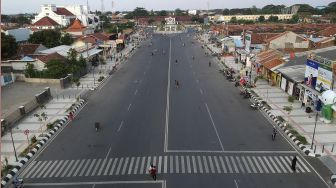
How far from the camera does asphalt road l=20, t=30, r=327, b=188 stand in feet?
79.4

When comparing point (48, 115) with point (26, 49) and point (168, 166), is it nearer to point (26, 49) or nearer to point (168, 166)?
point (168, 166)

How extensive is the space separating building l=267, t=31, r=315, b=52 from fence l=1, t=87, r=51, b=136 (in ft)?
155

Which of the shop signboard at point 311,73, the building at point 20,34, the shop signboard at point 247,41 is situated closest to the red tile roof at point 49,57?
the shop signboard at point 247,41

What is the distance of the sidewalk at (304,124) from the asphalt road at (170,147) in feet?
7.02

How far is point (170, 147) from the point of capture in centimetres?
2967

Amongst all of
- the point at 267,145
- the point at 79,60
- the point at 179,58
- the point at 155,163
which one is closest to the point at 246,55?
the point at 179,58

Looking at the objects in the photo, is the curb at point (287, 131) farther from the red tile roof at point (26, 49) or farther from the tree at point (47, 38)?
the tree at point (47, 38)

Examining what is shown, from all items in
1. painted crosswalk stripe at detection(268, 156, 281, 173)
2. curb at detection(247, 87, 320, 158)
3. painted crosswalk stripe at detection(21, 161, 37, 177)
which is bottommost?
painted crosswalk stripe at detection(21, 161, 37, 177)

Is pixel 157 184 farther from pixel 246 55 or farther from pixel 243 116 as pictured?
pixel 246 55

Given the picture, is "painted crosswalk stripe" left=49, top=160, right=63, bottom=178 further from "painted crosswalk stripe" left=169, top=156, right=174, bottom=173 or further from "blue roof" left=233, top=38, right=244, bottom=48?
"blue roof" left=233, top=38, right=244, bottom=48

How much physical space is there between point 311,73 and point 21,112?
3549cm

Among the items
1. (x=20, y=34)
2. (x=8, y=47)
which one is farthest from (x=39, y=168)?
(x=20, y=34)

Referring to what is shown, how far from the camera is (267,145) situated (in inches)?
1178

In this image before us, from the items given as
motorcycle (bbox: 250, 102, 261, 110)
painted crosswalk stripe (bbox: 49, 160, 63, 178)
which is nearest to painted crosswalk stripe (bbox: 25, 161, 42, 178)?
painted crosswalk stripe (bbox: 49, 160, 63, 178)
